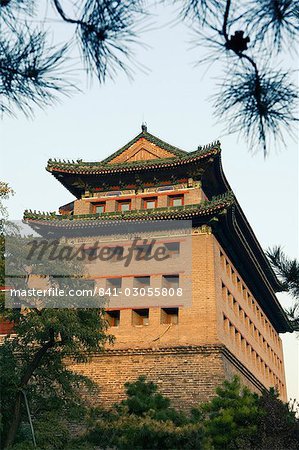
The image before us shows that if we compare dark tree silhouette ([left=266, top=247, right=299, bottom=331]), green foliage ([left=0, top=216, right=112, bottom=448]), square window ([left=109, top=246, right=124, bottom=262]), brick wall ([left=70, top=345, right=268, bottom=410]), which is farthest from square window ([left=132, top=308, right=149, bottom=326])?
dark tree silhouette ([left=266, top=247, right=299, bottom=331])

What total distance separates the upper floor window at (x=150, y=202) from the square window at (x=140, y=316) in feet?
16.3

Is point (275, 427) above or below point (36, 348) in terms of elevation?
below

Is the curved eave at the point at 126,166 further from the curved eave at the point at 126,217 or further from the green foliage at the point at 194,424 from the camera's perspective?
the green foliage at the point at 194,424

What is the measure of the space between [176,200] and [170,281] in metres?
4.00

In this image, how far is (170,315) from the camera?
2175 centimetres

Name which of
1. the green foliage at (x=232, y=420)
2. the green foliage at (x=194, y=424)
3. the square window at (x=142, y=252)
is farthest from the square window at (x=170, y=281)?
the green foliage at (x=232, y=420)

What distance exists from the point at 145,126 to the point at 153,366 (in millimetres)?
12052

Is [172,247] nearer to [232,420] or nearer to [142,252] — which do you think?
[142,252]

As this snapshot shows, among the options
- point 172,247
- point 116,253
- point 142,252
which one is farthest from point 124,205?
point 172,247

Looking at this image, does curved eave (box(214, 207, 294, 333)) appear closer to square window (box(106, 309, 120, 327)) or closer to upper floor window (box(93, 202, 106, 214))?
square window (box(106, 309, 120, 327))

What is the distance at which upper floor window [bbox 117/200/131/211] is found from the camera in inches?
976

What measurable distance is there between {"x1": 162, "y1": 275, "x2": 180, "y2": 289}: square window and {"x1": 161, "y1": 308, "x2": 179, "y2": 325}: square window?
36.1 inches

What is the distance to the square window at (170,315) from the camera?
70.2 ft

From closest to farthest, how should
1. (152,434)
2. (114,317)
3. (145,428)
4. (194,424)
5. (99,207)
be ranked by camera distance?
1. (152,434)
2. (145,428)
3. (194,424)
4. (114,317)
5. (99,207)
